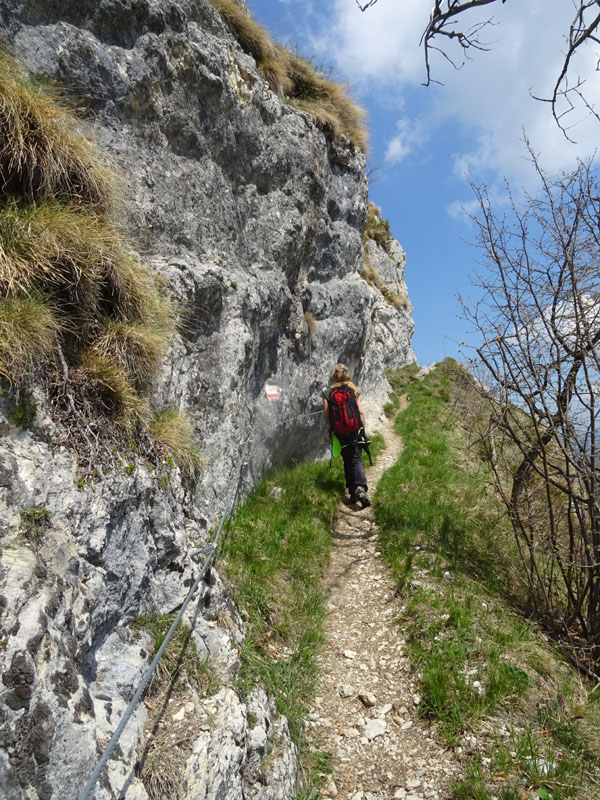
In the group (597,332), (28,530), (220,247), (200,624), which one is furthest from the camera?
(220,247)

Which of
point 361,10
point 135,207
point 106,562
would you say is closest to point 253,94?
point 135,207

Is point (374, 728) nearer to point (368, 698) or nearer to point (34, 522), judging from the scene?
point (368, 698)

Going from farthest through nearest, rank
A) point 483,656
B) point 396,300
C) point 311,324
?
Result: point 396,300, point 311,324, point 483,656

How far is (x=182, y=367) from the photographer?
18.6 ft

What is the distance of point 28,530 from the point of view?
2.71m

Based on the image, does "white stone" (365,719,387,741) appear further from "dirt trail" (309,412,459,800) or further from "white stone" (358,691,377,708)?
"white stone" (358,691,377,708)

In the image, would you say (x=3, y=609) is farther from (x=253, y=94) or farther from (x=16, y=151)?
(x=253, y=94)

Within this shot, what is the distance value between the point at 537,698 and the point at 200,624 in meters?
3.15

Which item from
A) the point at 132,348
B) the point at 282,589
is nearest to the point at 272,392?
the point at 282,589

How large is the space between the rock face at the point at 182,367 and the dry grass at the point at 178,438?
0.70 feet

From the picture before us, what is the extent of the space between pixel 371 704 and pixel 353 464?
4.32 m

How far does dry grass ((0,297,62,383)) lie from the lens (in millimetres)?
3053

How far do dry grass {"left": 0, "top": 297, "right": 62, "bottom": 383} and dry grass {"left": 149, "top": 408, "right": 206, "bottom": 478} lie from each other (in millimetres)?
1320

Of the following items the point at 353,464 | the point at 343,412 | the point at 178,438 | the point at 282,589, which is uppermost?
the point at 343,412
